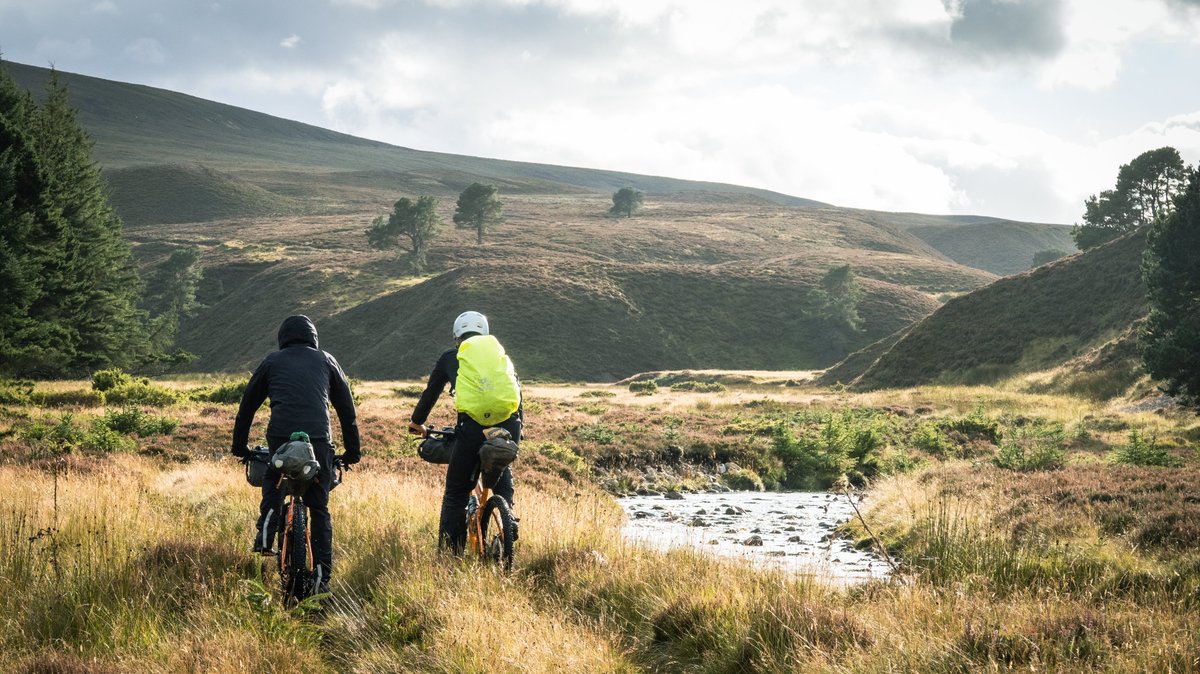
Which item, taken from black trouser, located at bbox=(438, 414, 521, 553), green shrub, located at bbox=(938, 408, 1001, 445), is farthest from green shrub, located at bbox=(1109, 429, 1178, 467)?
black trouser, located at bbox=(438, 414, 521, 553)

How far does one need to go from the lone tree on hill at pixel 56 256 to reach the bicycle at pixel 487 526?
29.3 m

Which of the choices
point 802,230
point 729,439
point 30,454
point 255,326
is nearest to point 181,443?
point 30,454

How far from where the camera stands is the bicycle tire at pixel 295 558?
615cm

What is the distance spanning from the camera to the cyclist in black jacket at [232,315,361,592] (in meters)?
6.30

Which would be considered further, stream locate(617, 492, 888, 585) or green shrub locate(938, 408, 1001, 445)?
green shrub locate(938, 408, 1001, 445)

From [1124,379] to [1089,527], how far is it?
108 ft

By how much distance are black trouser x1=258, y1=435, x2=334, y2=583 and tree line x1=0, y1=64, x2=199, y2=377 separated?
28.7 meters

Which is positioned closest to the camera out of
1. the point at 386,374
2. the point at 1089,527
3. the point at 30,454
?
the point at 1089,527

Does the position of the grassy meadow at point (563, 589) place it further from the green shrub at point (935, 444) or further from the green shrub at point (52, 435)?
the green shrub at point (935, 444)

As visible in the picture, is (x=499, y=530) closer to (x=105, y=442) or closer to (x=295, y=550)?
(x=295, y=550)

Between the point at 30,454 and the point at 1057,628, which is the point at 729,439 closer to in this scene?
the point at 30,454

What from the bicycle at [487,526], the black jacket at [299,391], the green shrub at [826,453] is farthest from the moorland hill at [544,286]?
the black jacket at [299,391]

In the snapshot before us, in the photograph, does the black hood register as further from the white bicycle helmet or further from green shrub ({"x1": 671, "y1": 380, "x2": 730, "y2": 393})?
green shrub ({"x1": 671, "y1": 380, "x2": 730, "y2": 393})

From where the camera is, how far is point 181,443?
18.2 m
